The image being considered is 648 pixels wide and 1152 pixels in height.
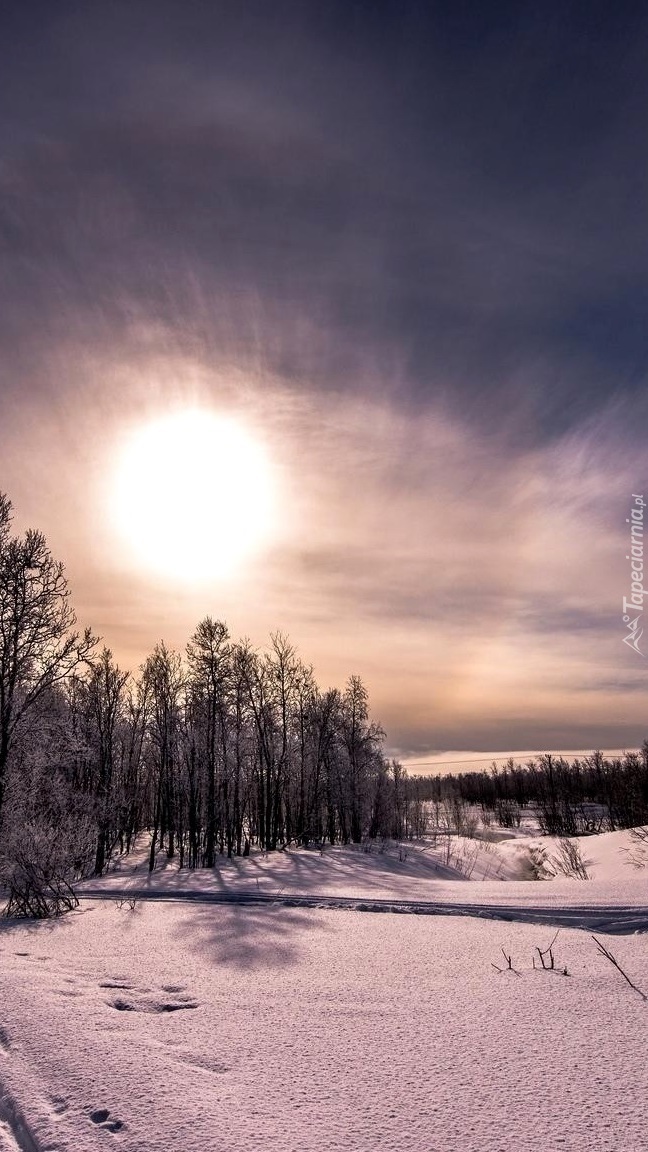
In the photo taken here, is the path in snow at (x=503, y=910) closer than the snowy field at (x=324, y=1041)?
No

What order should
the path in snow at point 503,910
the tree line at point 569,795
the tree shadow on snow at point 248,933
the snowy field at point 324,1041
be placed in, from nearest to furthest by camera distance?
the snowy field at point 324,1041, the tree shadow on snow at point 248,933, the path in snow at point 503,910, the tree line at point 569,795

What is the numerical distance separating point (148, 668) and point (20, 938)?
35174 mm

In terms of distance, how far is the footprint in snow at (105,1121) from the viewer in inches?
80.2

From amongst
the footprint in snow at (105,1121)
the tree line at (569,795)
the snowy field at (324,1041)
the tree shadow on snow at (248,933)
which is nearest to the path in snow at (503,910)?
the snowy field at (324,1041)

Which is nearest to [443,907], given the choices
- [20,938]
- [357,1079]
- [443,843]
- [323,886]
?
[323,886]

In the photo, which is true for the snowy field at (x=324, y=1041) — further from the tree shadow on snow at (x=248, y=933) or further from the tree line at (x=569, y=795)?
the tree line at (x=569, y=795)

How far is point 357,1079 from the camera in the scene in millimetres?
2336

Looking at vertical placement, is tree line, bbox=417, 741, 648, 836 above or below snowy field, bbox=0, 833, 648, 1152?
below

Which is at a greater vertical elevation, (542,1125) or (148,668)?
(148,668)

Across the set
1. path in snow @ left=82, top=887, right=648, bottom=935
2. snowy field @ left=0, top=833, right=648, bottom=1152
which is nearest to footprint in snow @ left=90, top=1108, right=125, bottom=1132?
snowy field @ left=0, top=833, right=648, bottom=1152

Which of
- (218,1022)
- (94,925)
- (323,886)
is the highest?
(218,1022)

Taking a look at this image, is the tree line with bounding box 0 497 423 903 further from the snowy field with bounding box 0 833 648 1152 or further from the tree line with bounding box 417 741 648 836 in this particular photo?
the tree line with bounding box 417 741 648 836

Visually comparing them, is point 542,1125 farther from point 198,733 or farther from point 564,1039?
point 198,733

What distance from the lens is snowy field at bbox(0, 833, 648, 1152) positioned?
1976 mm
